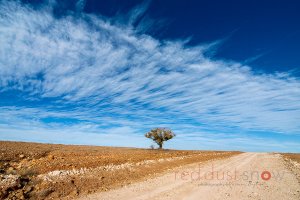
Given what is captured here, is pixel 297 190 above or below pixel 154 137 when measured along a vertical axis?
below

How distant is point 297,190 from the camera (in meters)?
16.0

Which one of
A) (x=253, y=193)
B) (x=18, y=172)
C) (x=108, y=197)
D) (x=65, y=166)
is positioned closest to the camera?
(x=108, y=197)

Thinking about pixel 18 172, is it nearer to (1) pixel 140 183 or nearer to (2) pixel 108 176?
(2) pixel 108 176

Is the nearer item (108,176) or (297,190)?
(297,190)

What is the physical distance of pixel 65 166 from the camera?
21.8 m

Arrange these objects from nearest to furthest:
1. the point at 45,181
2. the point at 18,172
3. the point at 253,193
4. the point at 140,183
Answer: the point at 253,193 < the point at 45,181 < the point at 140,183 < the point at 18,172

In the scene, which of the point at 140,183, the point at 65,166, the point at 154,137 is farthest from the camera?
the point at 154,137

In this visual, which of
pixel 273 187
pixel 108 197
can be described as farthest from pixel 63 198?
pixel 273 187

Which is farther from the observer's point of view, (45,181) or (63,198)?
(45,181)

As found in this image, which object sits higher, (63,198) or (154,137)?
(154,137)

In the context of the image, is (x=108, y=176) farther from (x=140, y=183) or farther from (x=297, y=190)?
(x=297, y=190)

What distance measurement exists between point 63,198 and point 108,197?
213 centimetres

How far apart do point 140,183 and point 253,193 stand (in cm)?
650

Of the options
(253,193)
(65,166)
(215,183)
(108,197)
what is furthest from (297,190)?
(65,166)
